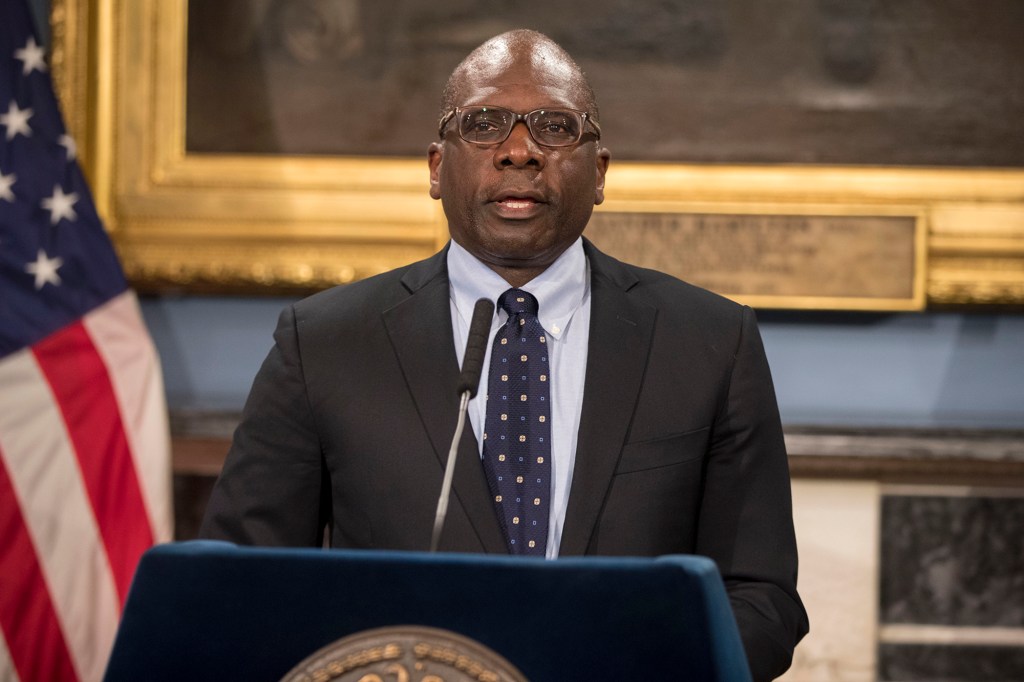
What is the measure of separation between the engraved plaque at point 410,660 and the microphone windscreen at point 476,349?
39cm

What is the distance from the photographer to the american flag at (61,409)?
3012 millimetres

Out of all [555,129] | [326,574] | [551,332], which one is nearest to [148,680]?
[326,574]

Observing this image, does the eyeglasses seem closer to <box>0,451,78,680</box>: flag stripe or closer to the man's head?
the man's head

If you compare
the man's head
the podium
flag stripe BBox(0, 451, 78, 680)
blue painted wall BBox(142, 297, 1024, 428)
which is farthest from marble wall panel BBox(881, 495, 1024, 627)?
the podium

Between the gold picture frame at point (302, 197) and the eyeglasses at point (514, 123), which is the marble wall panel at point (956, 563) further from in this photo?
the eyeglasses at point (514, 123)

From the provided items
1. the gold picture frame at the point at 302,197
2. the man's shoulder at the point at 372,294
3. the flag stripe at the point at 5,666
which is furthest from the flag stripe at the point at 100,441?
the man's shoulder at the point at 372,294

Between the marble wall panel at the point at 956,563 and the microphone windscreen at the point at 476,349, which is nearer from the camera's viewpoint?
the microphone windscreen at the point at 476,349

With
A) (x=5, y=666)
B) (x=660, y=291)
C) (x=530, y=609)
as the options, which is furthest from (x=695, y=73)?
(x=530, y=609)

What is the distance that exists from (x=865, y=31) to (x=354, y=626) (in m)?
2.85

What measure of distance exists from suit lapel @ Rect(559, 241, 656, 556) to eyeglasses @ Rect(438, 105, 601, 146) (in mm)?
234

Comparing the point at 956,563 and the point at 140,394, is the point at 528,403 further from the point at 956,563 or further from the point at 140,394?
the point at 956,563

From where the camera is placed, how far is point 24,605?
298 centimetres

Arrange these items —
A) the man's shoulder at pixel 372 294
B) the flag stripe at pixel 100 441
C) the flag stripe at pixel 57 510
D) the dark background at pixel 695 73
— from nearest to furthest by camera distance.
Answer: the man's shoulder at pixel 372 294 → the flag stripe at pixel 57 510 → the flag stripe at pixel 100 441 → the dark background at pixel 695 73

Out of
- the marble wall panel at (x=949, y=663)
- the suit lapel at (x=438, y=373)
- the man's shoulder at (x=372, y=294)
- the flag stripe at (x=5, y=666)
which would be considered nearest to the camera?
the suit lapel at (x=438, y=373)
